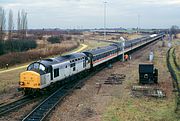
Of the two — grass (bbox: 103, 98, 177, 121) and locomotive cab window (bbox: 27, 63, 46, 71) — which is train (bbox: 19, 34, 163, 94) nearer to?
locomotive cab window (bbox: 27, 63, 46, 71)

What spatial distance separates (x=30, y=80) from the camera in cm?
2408

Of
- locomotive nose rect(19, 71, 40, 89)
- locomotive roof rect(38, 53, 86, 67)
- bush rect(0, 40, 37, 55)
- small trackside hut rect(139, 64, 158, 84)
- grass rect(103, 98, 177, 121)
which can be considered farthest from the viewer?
bush rect(0, 40, 37, 55)

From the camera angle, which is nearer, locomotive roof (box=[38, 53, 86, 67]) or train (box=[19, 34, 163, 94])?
train (box=[19, 34, 163, 94])

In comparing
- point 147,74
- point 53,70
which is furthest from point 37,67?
point 147,74

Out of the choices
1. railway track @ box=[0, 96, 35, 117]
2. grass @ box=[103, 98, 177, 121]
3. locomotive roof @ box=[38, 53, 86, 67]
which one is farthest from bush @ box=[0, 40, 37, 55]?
grass @ box=[103, 98, 177, 121]

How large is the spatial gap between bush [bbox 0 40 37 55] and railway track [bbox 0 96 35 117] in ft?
116

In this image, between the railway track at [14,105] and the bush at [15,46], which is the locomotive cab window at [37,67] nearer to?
the railway track at [14,105]

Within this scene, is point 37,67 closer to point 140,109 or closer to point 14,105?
point 14,105

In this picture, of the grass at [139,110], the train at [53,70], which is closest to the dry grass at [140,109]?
the grass at [139,110]

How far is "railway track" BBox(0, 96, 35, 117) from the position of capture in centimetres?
2057

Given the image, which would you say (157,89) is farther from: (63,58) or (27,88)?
(27,88)

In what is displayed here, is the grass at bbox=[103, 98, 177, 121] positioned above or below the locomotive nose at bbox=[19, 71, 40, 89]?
below

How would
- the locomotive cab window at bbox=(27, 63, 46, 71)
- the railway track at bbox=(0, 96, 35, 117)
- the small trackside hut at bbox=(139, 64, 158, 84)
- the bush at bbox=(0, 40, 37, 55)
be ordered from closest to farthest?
the railway track at bbox=(0, 96, 35, 117), the locomotive cab window at bbox=(27, 63, 46, 71), the small trackside hut at bbox=(139, 64, 158, 84), the bush at bbox=(0, 40, 37, 55)

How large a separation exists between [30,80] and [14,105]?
259cm
